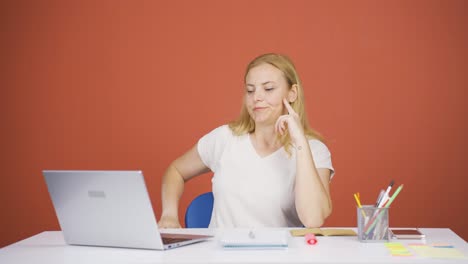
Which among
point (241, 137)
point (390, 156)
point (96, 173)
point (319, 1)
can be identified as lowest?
point (390, 156)

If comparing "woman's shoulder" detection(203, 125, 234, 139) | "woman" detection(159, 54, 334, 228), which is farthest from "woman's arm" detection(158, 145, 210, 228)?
"woman's shoulder" detection(203, 125, 234, 139)

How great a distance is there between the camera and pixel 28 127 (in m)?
4.00

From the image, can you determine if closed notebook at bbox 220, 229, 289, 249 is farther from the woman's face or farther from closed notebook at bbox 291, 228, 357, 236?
the woman's face

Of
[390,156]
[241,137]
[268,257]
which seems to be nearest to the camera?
[268,257]

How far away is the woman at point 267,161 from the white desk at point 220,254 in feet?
1.59

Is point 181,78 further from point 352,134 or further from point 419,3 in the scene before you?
point 419,3

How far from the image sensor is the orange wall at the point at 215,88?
3.78 metres

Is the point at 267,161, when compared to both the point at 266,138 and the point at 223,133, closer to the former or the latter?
the point at 266,138

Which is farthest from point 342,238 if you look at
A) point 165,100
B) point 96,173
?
point 165,100

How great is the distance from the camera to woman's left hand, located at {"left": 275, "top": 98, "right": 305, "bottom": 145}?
7.77 ft

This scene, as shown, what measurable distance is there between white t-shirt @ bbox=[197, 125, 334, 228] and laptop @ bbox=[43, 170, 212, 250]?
2.15 ft

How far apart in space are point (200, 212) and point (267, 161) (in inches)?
14.4

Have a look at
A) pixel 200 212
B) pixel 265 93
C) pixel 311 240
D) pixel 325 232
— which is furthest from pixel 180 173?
pixel 311 240

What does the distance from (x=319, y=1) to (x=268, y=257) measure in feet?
8.27
